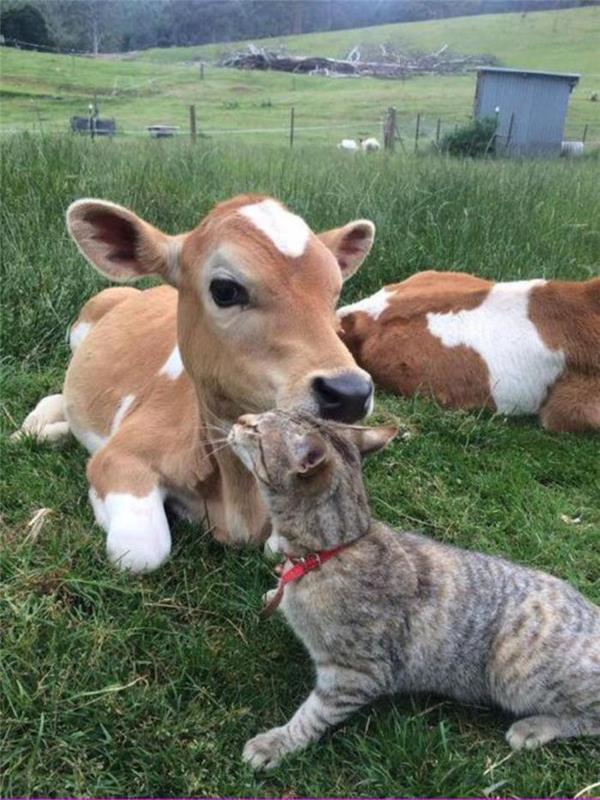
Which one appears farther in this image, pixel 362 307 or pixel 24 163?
pixel 24 163

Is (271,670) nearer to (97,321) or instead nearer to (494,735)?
(494,735)

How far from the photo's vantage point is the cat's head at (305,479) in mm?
2584

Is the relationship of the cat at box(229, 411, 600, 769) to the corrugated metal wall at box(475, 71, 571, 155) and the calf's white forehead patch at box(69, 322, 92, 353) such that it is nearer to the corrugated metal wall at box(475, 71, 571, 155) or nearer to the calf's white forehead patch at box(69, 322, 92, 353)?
the calf's white forehead patch at box(69, 322, 92, 353)

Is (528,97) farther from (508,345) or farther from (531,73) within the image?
(508,345)

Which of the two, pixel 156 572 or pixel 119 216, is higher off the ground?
pixel 119 216

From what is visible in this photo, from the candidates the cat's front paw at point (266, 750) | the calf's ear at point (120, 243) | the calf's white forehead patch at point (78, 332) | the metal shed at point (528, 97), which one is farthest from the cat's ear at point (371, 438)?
the metal shed at point (528, 97)

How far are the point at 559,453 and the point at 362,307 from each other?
71.9 inches

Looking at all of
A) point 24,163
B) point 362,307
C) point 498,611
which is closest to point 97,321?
point 362,307

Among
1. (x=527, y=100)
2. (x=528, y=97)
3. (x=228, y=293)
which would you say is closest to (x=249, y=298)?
(x=228, y=293)

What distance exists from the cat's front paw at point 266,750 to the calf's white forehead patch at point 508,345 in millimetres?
3381

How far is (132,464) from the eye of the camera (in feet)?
11.8

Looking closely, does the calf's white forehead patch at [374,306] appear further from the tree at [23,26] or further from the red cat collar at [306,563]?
the tree at [23,26]

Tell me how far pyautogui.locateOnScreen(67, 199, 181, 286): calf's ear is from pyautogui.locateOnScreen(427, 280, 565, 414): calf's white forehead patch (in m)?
2.62

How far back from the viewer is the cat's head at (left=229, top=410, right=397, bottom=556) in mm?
2584
